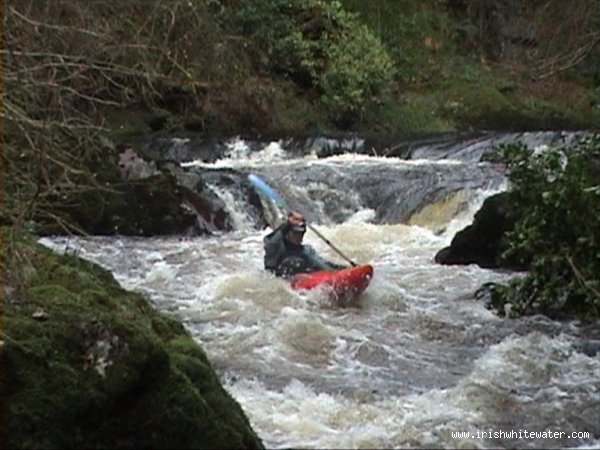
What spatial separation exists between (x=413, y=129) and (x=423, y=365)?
Answer: 15076 mm

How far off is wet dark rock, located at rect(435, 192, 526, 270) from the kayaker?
6.04 ft

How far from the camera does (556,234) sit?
784 centimetres

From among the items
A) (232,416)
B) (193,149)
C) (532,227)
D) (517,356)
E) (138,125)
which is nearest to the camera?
(232,416)

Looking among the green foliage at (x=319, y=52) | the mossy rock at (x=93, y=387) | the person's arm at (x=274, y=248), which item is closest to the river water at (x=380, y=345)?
the person's arm at (x=274, y=248)

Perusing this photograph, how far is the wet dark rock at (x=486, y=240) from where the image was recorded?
32.7 ft

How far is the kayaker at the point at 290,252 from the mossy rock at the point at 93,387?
4.65 metres

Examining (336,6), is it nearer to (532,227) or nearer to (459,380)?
(532,227)

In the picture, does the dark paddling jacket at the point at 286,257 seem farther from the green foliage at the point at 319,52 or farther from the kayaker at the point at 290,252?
the green foliage at the point at 319,52

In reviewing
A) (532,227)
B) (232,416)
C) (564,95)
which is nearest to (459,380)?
(532,227)

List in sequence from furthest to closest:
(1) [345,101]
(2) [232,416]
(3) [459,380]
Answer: (1) [345,101]
(3) [459,380]
(2) [232,416]

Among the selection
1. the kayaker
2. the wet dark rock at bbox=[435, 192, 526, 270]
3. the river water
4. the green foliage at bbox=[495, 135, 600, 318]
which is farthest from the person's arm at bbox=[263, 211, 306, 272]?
the wet dark rock at bbox=[435, 192, 526, 270]

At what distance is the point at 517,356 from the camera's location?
683 cm

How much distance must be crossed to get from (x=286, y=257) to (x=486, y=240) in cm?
239

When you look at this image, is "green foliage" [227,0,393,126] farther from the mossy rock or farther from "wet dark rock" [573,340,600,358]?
the mossy rock
